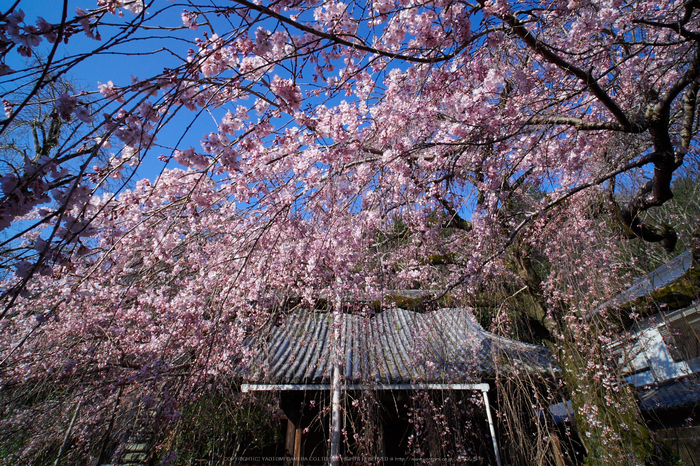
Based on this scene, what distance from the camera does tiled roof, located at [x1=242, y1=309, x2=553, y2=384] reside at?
3.82 metres

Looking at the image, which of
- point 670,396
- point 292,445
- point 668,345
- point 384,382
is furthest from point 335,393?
point 670,396

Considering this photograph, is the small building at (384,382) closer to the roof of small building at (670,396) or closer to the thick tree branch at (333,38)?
the thick tree branch at (333,38)

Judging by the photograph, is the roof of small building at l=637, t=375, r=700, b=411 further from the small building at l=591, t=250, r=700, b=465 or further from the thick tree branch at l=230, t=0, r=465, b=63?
the thick tree branch at l=230, t=0, r=465, b=63

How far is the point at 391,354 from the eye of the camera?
5320 mm

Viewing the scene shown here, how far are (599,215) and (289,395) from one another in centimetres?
498

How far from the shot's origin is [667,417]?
7.23 meters

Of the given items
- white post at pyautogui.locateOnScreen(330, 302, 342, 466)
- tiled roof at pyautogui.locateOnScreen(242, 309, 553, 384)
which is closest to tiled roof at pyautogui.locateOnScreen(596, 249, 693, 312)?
tiled roof at pyautogui.locateOnScreen(242, 309, 553, 384)

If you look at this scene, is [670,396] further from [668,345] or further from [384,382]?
[384,382]

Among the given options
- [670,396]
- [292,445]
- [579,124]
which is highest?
[579,124]

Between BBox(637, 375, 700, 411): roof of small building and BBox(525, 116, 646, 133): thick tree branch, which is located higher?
BBox(525, 116, 646, 133): thick tree branch

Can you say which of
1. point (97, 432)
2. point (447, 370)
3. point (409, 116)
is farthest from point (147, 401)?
point (447, 370)

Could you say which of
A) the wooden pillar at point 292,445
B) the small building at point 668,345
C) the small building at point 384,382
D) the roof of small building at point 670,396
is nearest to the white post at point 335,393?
the small building at point 384,382

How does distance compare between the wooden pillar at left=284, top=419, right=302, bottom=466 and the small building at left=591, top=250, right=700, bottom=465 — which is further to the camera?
the wooden pillar at left=284, top=419, right=302, bottom=466

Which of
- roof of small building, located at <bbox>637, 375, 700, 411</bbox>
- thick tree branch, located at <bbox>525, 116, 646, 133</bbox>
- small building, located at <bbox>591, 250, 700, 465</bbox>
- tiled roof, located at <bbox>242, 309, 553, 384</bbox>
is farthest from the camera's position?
roof of small building, located at <bbox>637, 375, 700, 411</bbox>
